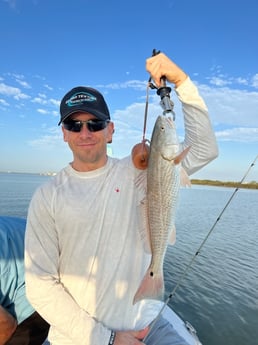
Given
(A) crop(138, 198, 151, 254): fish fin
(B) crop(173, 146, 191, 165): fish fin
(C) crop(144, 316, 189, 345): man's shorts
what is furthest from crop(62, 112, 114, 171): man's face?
(C) crop(144, 316, 189, 345): man's shorts

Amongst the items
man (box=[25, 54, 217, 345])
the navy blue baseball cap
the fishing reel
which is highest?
the fishing reel

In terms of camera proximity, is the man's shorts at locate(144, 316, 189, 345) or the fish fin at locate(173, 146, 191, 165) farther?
the man's shorts at locate(144, 316, 189, 345)

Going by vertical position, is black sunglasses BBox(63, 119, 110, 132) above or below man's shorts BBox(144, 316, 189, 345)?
above

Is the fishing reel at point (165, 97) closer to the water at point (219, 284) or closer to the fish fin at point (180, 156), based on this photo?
the fish fin at point (180, 156)

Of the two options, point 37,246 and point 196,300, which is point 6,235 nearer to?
point 37,246

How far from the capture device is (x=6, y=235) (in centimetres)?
364

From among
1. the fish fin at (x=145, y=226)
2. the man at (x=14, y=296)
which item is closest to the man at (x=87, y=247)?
the fish fin at (x=145, y=226)

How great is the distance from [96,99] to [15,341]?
302 cm

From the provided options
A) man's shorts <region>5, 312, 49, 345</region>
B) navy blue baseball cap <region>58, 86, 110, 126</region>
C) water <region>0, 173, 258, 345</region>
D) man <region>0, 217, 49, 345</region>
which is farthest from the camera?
→ water <region>0, 173, 258, 345</region>

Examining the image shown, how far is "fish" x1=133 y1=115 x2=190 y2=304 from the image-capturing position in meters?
2.19

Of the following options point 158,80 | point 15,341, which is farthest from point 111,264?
point 15,341

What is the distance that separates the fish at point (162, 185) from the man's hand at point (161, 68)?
1.03 ft

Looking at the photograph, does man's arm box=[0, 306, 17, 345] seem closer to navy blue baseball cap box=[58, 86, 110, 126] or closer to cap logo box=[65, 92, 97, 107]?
navy blue baseball cap box=[58, 86, 110, 126]

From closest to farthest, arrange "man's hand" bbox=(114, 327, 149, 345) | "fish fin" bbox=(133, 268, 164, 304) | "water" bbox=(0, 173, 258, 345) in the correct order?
"fish fin" bbox=(133, 268, 164, 304)
"man's hand" bbox=(114, 327, 149, 345)
"water" bbox=(0, 173, 258, 345)
